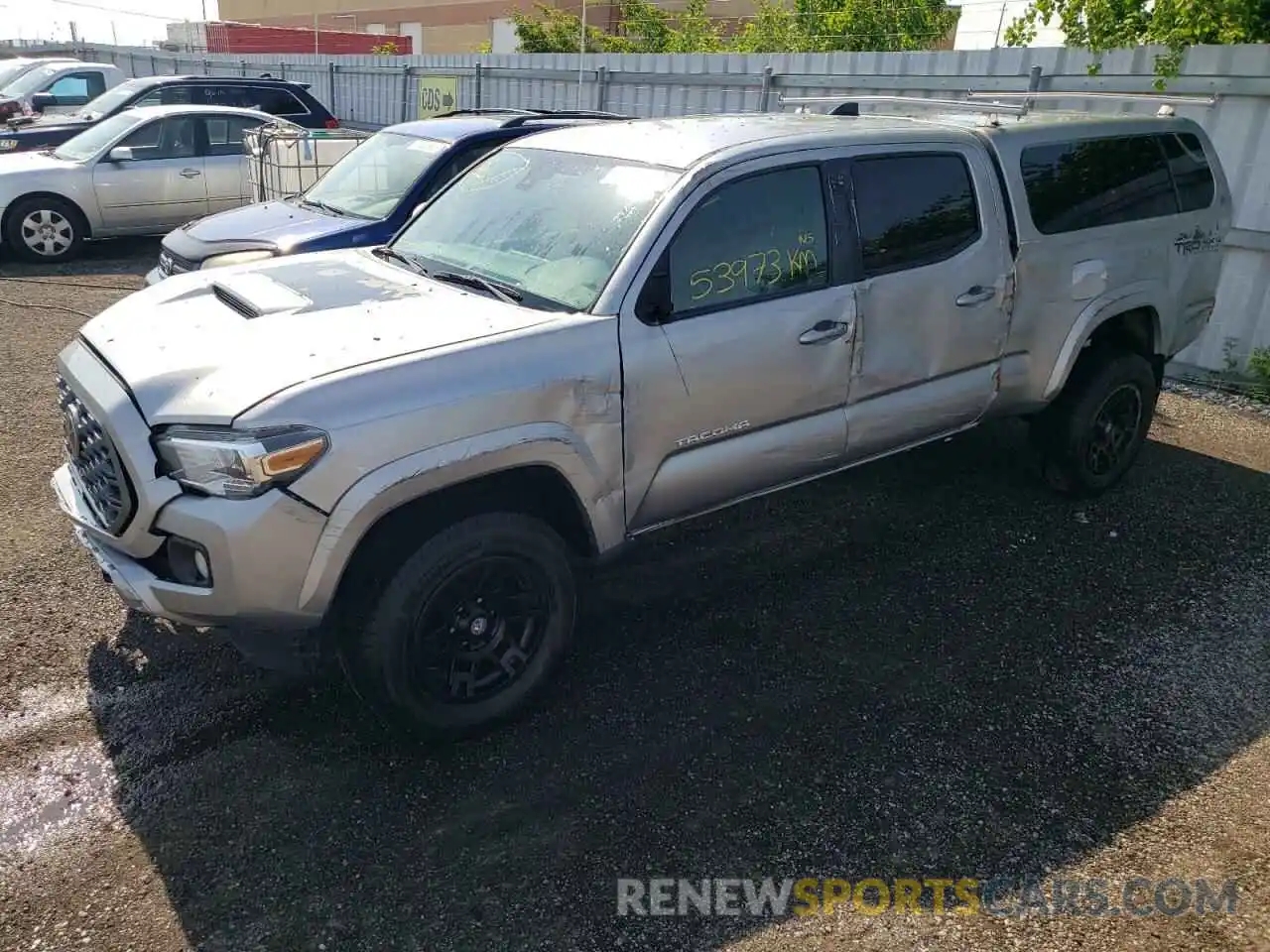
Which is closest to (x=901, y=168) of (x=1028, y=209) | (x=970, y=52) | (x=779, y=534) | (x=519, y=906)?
(x=1028, y=209)

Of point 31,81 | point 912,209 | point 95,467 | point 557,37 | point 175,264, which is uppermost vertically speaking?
point 557,37

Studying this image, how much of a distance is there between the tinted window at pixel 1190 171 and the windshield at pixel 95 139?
384 inches

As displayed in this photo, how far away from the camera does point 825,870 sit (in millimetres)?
2824

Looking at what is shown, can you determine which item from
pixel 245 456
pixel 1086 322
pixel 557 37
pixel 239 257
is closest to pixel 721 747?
pixel 245 456

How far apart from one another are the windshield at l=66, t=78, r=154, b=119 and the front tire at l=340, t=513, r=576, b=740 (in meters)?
11.9

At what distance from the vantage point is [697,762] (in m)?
3.24

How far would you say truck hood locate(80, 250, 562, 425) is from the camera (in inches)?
113

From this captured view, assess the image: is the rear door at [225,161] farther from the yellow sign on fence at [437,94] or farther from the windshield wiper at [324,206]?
the yellow sign on fence at [437,94]

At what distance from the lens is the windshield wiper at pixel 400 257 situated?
391 cm

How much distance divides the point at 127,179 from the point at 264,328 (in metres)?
8.45


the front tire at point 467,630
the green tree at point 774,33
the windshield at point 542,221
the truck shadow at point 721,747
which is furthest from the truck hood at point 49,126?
the green tree at point 774,33

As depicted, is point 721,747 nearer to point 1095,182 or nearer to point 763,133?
point 763,133

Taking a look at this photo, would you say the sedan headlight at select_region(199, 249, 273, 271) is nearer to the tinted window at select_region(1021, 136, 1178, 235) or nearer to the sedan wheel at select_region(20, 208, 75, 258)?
the sedan wheel at select_region(20, 208, 75, 258)

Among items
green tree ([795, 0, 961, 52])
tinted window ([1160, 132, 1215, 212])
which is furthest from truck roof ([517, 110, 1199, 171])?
green tree ([795, 0, 961, 52])
